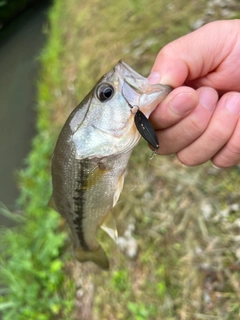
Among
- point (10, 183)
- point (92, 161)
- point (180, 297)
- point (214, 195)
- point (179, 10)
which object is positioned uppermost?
point (92, 161)

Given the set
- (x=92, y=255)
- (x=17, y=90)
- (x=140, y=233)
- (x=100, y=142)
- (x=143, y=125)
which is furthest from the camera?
(x=17, y=90)

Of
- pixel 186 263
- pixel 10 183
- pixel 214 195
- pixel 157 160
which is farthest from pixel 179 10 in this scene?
pixel 10 183

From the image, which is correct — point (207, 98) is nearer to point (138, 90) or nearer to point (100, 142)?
point (138, 90)

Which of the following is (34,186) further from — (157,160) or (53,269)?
(157,160)

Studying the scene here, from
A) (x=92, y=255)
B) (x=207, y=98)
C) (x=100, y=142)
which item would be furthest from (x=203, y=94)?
(x=92, y=255)

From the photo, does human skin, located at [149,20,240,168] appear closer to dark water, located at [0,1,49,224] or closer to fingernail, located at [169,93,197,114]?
fingernail, located at [169,93,197,114]

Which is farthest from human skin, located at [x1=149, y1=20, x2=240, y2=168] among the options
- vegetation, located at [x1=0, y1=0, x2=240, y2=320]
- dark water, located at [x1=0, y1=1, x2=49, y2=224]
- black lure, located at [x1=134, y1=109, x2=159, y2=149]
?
dark water, located at [x1=0, y1=1, x2=49, y2=224]
